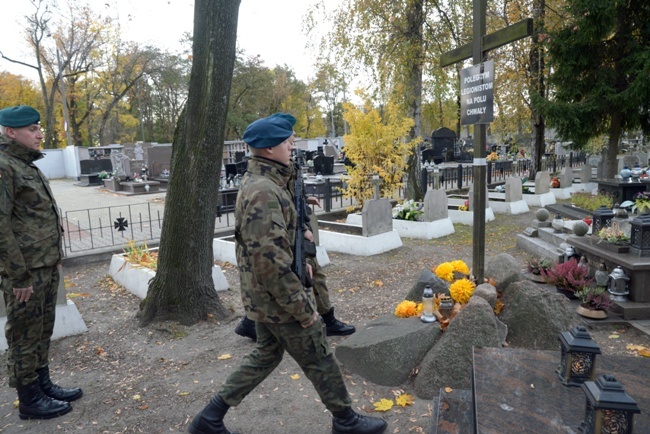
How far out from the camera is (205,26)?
17.2 ft

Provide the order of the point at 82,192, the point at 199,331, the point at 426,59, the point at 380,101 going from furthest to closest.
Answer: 1. the point at 82,192
2. the point at 380,101
3. the point at 426,59
4. the point at 199,331

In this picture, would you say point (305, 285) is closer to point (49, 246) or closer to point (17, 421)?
point (49, 246)

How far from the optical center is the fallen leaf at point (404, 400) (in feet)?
11.9

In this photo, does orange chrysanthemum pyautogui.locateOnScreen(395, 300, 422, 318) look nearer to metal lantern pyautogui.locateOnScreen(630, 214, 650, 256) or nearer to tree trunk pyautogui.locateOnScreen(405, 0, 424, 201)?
metal lantern pyautogui.locateOnScreen(630, 214, 650, 256)

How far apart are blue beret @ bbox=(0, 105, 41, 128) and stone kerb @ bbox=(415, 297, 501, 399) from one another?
11.2 ft

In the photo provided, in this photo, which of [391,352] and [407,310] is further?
[407,310]

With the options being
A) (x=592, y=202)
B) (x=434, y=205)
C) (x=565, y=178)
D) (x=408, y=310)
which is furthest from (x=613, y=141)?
(x=408, y=310)

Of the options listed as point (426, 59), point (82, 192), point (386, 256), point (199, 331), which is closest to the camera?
point (199, 331)

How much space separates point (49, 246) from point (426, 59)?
37.0 feet

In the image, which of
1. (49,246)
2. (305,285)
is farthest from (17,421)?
(305,285)

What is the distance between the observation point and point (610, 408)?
2033mm

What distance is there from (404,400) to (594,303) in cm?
280

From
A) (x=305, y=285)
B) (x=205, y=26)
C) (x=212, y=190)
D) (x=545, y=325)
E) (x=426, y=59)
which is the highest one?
(x=426, y=59)

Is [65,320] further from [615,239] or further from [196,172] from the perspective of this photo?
[615,239]
